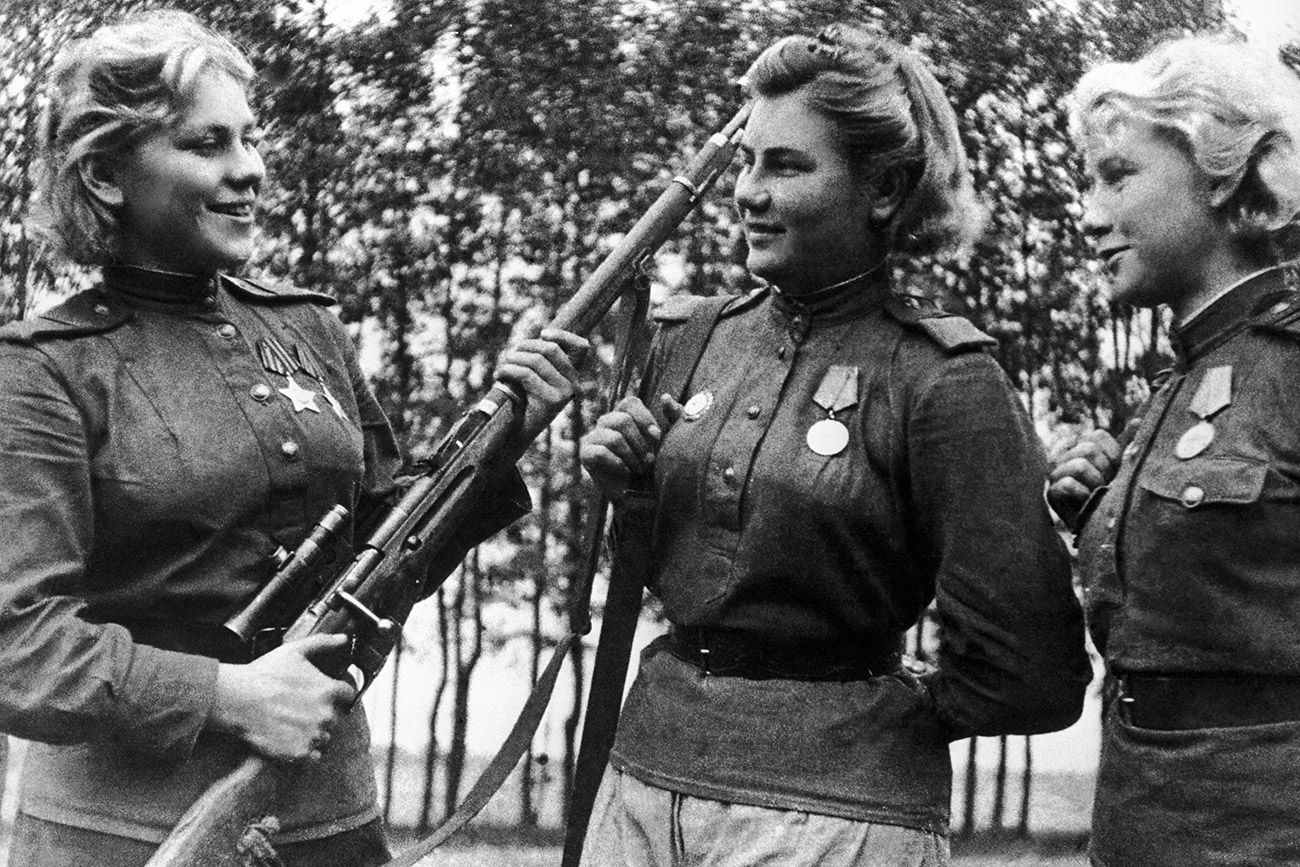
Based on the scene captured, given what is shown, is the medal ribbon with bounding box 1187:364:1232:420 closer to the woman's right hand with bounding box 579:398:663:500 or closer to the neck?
the neck

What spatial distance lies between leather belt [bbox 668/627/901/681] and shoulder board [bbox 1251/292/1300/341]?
78 centimetres

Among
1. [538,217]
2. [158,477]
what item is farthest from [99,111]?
[538,217]

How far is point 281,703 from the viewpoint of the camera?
279 cm

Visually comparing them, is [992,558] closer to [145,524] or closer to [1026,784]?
[145,524]

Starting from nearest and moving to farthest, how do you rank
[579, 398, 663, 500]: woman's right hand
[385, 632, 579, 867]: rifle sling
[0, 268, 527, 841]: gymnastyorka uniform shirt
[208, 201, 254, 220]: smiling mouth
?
[0, 268, 527, 841]: gymnastyorka uniform shirt
[579, 398, 663, 500]: woman's right hand
[208, 201, 254, 220]: smiling mouth
[385, 632, 579, 867]: rifle sling

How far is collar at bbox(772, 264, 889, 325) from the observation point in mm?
2875

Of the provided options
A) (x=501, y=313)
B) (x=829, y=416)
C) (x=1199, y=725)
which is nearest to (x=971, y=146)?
(x=501, y=313)

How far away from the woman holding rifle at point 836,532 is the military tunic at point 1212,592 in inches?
5.4

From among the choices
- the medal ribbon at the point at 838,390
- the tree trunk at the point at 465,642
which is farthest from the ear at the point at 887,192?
the tree trunk at the point at 465,642

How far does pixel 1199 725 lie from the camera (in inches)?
104

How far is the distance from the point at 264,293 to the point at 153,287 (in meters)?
0.28

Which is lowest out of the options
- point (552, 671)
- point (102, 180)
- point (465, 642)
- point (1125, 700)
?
point (465, 642)

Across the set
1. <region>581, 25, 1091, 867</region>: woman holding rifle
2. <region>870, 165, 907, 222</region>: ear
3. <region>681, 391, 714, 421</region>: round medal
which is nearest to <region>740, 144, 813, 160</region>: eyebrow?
<region>581, 25, 1091, 867</region>: woman holding rifle

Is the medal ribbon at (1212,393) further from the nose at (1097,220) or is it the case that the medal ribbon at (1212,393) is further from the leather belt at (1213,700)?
the leather belt at (1213,700)
